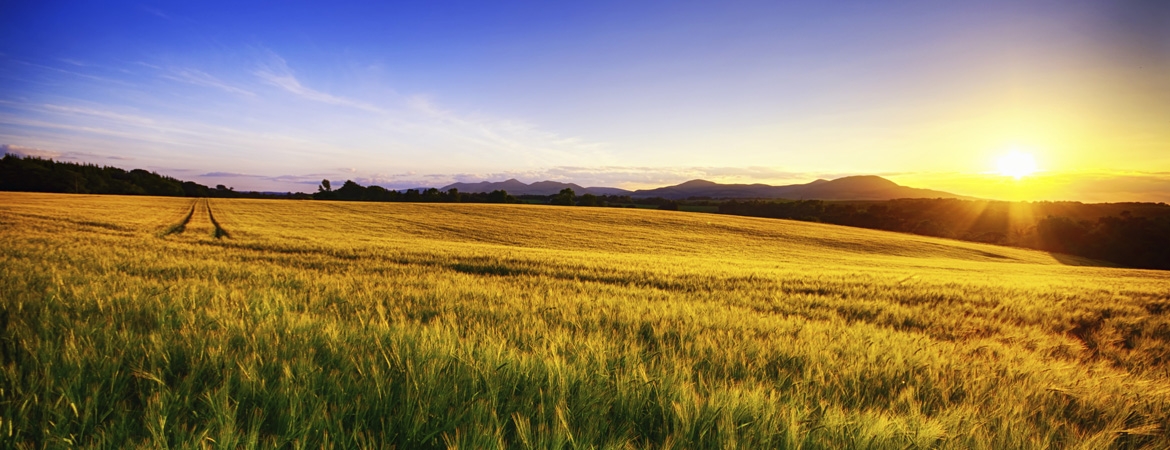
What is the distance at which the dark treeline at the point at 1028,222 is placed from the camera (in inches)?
2391

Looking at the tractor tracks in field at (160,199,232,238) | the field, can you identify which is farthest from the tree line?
the field

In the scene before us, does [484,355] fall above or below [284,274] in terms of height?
above

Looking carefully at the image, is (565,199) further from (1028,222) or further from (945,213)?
(1028,222)

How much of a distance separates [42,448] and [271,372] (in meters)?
0.61

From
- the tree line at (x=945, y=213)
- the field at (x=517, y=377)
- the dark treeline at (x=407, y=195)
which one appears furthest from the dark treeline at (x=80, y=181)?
the field at (x=517, y=377)

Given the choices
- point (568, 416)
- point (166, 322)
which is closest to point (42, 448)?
point (568, 416)

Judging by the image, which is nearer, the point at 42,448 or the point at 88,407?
the point at 42,448

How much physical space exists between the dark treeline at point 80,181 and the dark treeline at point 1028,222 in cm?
12964

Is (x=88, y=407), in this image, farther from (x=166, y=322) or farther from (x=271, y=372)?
(x=166, y=322)

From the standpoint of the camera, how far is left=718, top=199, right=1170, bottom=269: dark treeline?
60.7m

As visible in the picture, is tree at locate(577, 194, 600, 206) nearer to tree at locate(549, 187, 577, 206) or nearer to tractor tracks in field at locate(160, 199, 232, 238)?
tree at locate(549, 187, 577, 206)

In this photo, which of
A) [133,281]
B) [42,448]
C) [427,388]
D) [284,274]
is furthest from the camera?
[284,274]

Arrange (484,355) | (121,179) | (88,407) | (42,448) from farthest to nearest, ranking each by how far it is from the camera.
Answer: (121,179) < (484,355) < (88,407) < (42,448)

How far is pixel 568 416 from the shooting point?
61.2 inches
